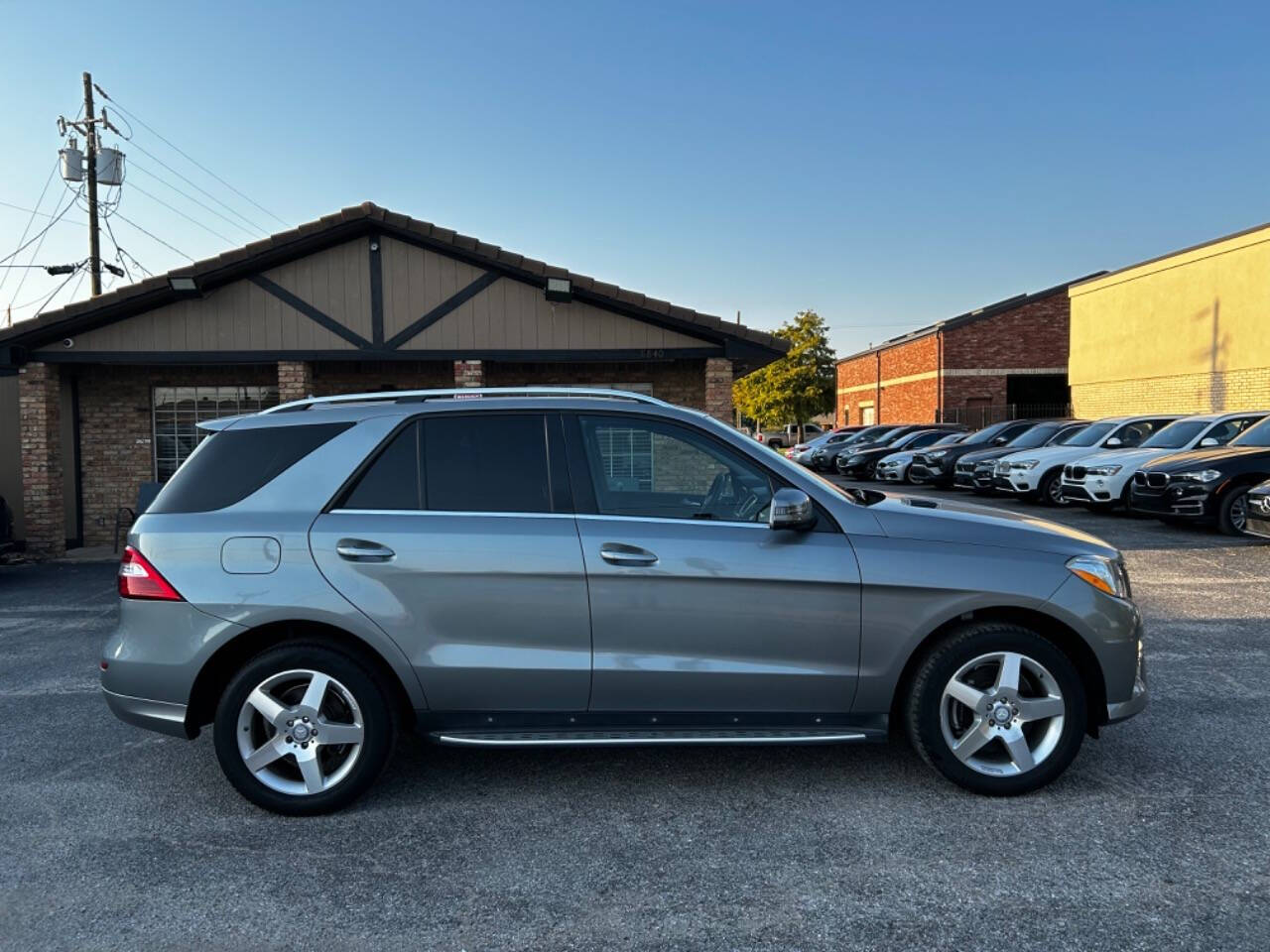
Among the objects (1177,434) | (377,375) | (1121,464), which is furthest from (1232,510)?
(377,375)

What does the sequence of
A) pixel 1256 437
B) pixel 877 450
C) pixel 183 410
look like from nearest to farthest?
pixel 1256 437 → pixel 183 410 → pixel 877 450

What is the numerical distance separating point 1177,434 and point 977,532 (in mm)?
13039

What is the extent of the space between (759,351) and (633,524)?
9.04 metres

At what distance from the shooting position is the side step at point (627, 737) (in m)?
3.73

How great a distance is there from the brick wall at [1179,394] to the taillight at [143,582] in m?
25.2

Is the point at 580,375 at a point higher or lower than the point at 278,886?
higher

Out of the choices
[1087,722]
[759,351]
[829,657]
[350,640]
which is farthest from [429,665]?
[759,351]

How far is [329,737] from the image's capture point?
3.75 metres

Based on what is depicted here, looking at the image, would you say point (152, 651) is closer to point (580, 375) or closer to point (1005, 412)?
point (580, 375)

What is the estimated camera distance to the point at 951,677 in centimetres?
377

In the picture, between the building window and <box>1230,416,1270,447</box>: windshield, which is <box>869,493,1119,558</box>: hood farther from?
the building window

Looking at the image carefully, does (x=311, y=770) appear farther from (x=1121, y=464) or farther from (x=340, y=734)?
(x=1121, y=464)

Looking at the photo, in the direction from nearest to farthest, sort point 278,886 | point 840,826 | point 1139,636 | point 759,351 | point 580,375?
point 278,886 < point 840,826 < point 1139,636 < point 759,351 < point 580,375

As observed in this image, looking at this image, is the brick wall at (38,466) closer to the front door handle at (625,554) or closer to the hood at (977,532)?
the front door handle at (625,554)
